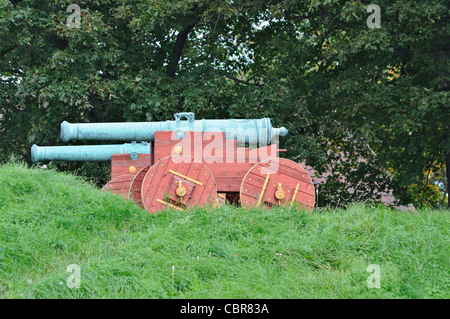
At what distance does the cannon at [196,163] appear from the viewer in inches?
295

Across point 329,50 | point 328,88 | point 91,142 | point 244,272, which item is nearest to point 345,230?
point 244,272

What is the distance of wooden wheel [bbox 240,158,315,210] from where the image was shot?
7.67m

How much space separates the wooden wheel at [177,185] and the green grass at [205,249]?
30cm

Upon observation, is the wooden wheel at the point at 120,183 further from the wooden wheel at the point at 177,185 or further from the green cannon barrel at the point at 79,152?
the wooden wheel at the point at 177,185

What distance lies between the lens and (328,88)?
12.4 meters

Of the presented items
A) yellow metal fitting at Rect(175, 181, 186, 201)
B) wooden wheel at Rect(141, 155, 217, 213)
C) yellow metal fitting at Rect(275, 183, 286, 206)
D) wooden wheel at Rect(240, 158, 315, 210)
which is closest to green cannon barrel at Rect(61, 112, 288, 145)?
wooden wheel at Rect(240, 158, 315, 210)

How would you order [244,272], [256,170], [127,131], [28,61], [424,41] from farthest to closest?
[28,61]
[424,41]
[127,131]
[256,170]
[244,272]

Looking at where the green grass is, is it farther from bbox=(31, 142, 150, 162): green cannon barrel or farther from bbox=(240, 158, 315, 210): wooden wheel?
bbox=(31, 142, 150, 162): green cannon barrel

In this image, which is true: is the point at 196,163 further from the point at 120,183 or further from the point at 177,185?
the point at 120,183

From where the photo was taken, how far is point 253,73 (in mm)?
13172

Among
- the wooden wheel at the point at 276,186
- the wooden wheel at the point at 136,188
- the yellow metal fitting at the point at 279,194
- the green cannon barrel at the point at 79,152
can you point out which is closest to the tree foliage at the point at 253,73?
the green cannon barrel at the point at 79,152

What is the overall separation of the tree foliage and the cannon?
7.73ft

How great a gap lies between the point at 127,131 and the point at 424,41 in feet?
20.4

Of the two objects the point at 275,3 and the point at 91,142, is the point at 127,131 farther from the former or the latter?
the point at 275,3
